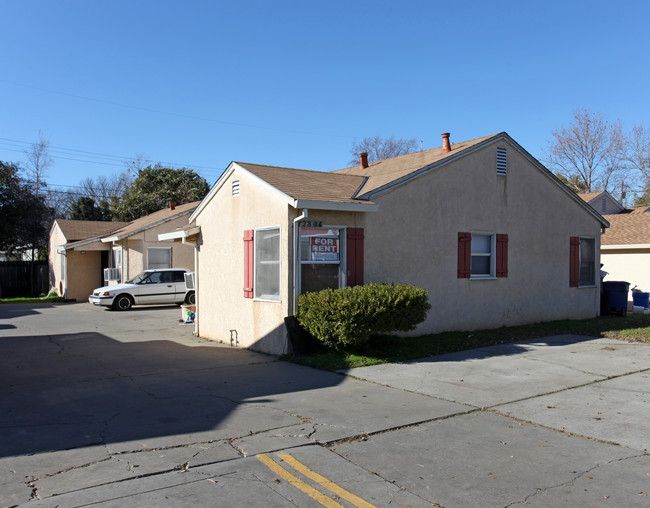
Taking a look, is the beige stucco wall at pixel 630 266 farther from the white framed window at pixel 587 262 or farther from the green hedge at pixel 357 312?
the green hedge at pixel 357 312

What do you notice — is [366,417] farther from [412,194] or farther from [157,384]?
[412,194]

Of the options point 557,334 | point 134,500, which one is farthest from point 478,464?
point 557,334

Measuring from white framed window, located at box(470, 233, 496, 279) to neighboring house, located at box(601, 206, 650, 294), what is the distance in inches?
442

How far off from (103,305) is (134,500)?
1848 centimetres

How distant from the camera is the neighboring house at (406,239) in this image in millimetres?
10883

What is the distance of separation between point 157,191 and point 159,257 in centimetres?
1544

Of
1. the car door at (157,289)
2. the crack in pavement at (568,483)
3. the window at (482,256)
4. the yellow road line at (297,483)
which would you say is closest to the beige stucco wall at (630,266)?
the window at (482,256)

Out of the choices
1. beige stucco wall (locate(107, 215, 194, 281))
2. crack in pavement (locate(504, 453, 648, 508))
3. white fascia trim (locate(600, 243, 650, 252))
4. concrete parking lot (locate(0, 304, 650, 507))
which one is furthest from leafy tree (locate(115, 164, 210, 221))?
crack in pavement (locate(504, 453, 648, 508))

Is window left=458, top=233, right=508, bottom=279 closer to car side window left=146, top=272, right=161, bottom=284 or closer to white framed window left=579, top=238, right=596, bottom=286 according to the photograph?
white framed window left=579, top=238, right=596, bottom=286

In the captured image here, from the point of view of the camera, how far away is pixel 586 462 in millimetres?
5129

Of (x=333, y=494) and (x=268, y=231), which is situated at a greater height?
(x=268, y=231)

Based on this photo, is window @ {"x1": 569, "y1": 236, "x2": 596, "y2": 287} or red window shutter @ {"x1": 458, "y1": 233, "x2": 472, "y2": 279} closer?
red window shutter @ {"x1": 458, "y1": 233, "x2": 472, "y2": 279}

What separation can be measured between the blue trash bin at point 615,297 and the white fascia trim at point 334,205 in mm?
9776

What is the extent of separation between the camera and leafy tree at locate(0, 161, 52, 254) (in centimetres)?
3055
